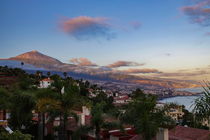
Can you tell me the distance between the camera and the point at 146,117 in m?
12.8

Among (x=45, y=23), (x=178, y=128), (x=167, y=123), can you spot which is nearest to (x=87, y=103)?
(x=178, y=128)

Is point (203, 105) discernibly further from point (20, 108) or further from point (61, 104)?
point (20, 108)

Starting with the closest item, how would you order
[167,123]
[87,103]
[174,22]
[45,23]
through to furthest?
[167,123], [87,103], [174,22], [45,23]

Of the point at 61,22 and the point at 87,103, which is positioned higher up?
the point at 61,22

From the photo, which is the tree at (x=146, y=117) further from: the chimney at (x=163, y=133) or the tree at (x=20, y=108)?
the tree at (x=20, y=108)

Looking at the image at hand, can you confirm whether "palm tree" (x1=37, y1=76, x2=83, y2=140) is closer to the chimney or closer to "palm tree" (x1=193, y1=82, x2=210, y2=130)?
the chimney

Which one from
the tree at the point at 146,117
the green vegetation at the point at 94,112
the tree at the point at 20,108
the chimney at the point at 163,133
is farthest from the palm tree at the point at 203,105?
the tree at the point at 20,108

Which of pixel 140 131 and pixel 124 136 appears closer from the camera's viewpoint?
pixel 140 131

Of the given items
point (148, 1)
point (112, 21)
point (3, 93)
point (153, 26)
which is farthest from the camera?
point (112, 21)

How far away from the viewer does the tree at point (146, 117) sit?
12805 millimetres

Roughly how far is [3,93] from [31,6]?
19.1 metres

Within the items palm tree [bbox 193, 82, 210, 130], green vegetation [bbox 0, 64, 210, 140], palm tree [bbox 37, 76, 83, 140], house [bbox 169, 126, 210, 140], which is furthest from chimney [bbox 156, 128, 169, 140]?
palm tree [bbox 37, 76, 83, 140]

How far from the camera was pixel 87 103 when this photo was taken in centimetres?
2328

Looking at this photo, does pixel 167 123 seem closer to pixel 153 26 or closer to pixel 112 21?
pixel 153 26
